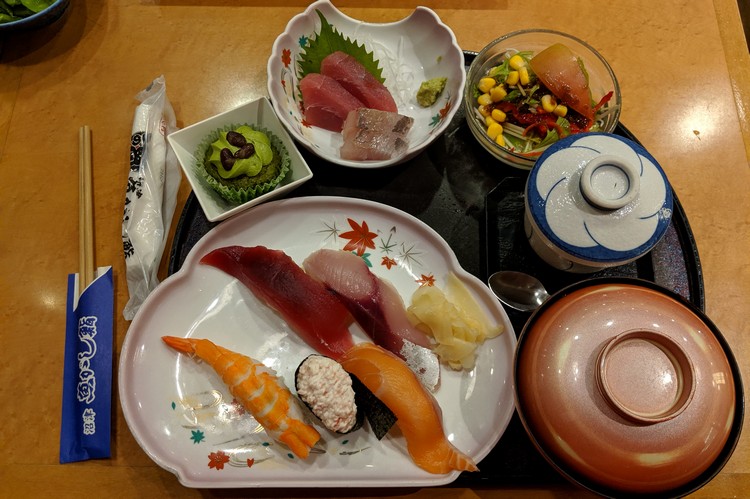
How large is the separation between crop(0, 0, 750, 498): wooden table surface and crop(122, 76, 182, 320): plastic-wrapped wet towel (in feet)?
0.21

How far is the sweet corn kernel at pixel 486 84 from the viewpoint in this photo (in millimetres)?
1649

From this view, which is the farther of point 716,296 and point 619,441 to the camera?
point 716,296

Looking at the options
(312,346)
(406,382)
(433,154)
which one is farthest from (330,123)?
(406,382)

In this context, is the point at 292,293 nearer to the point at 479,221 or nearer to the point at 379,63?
the point at 479,221

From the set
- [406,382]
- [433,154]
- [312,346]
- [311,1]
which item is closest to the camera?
[406,382]

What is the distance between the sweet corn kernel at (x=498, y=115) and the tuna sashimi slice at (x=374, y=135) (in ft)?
0.88

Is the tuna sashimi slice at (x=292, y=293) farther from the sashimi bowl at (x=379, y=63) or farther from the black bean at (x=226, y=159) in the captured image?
the sashimi bowl at (x=379, y=63)

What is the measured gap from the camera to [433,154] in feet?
5.50

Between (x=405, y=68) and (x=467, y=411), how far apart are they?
1158 mm

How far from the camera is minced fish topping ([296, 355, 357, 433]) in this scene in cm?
128

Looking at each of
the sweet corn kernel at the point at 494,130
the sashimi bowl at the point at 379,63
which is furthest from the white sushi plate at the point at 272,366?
the sweet corn kernel at the point at 494,130

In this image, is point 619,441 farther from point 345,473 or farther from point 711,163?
point 711,163

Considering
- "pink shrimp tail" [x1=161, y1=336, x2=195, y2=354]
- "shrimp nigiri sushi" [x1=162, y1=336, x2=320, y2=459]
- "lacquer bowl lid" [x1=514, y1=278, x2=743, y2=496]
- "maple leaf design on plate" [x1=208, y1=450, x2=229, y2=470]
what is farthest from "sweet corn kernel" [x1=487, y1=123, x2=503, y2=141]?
"maple leaf design on plate" [x1=208, y1=450, x2=229, y2=470]

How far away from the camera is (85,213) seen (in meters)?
1.63
